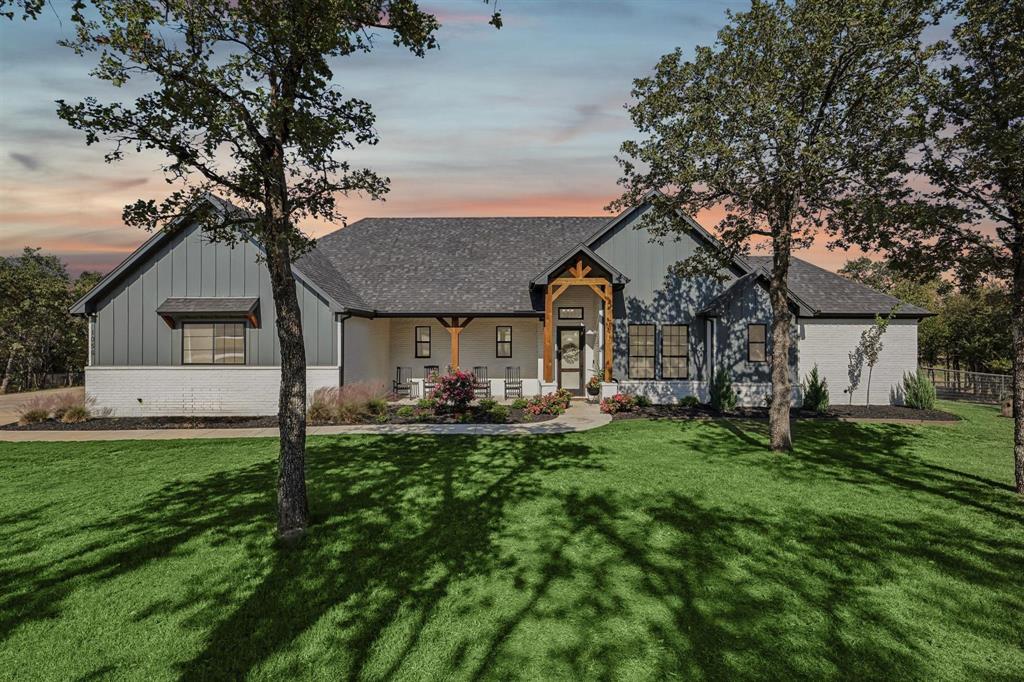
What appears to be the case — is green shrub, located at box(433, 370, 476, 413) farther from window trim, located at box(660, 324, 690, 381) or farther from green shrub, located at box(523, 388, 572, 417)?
window trim, located at box(660, 324, 690, 381)

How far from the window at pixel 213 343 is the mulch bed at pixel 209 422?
2121 mm

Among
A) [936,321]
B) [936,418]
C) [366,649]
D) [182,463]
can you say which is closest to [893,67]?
[936,418]

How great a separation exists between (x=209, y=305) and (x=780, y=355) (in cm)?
1751

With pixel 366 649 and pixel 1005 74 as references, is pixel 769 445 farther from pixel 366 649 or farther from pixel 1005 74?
pixel 366 649

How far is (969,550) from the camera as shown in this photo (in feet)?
20.1

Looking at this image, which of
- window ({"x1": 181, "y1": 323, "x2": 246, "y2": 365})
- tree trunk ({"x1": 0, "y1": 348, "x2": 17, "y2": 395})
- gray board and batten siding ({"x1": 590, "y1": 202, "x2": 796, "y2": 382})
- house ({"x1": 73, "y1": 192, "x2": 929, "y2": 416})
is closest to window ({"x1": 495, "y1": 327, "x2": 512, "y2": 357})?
house ({"x1": 73, "y1": 192, "x2": 929, "y2": 416})

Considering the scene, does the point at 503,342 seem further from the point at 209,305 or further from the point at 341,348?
the point at 209,305

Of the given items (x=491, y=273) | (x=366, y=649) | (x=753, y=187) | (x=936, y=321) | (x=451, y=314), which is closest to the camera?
(x=366, y=649)

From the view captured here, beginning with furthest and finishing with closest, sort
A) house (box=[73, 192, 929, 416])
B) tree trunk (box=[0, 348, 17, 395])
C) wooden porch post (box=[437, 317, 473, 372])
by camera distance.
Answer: tree trunk (box=[0, 348, 17, 395]) < wooden porch post (box=[437, 317, 473, 372]) < house (box=[73, 192, 929, 416])

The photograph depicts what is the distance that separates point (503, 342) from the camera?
803 inches

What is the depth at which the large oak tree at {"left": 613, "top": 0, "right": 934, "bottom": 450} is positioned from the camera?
952cm

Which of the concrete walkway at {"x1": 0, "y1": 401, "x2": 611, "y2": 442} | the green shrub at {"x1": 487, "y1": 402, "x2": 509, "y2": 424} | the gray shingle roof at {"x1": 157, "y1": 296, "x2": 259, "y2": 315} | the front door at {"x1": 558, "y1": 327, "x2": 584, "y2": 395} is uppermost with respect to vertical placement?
the gray shingle roof at {"x1": 157, "y1": 296, "x2": 259, "y2": 315}

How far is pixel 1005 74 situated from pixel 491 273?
16.3 meters

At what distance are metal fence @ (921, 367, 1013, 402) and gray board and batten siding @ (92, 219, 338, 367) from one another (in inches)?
1013
